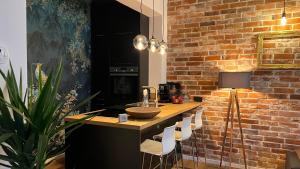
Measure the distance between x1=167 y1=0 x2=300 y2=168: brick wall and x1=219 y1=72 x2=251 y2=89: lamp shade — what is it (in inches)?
13.0

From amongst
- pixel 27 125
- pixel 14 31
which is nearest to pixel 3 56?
pixel 14 31

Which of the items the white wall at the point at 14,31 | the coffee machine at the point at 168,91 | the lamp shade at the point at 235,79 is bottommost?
the coffee machine at the point at 168,91

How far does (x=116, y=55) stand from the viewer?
4094mm

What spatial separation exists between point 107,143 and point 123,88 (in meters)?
1.73

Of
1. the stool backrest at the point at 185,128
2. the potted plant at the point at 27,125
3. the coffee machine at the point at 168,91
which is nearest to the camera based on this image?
the potted plant at the point at 27,125

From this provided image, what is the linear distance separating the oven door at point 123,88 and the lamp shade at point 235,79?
4.71 feet

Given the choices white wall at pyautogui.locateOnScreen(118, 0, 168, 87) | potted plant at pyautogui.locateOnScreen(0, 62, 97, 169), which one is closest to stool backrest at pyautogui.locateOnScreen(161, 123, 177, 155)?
potted plant at pyautogui.locateOnScreen(0, 62, 97, 169)

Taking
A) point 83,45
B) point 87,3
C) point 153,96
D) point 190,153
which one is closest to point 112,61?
point 83,45

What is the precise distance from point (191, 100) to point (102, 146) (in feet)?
6.47

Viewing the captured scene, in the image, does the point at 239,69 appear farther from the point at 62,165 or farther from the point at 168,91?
the point at 62,165

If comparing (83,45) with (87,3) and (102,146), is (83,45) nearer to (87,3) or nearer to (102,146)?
(87,3)

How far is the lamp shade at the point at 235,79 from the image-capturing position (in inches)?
126

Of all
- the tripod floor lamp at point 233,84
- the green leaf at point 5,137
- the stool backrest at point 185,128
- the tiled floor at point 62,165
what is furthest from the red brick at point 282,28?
the green leaf at point 5,137

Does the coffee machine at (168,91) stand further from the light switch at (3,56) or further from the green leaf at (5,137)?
the green leaf at (5,137)
